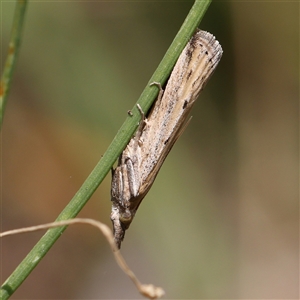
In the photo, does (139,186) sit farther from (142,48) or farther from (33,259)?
Result: (142,48)

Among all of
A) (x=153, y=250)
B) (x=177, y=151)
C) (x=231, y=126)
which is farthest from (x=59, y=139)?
(x=231, y=126)

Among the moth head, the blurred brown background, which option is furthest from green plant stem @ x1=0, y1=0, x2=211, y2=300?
the blurred brown background

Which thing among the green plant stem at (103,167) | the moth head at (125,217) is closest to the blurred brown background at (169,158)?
the moth head at (125,217)

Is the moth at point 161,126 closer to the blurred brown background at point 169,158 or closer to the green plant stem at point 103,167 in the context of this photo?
the green plant stem at point 103,167

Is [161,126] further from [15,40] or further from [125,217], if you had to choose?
[15,40]

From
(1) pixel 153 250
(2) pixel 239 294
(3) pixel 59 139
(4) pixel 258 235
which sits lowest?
(2) pixel 239 294
